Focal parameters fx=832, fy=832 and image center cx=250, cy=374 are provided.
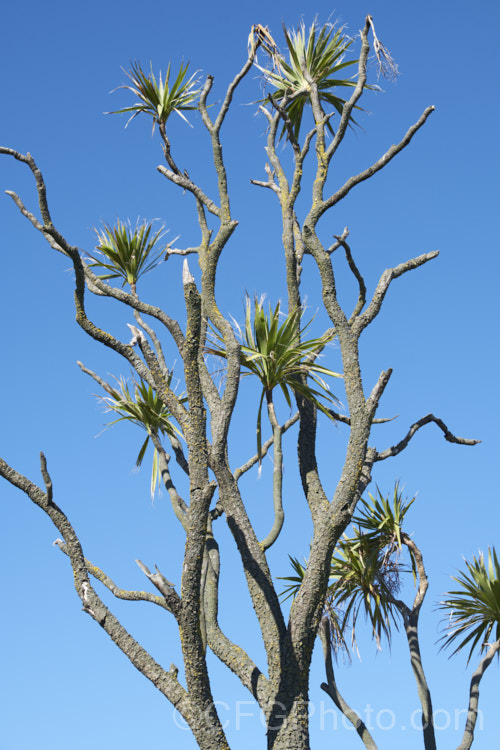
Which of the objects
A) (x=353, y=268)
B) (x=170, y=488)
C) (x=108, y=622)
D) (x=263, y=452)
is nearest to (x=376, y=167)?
(x=353, y=268)

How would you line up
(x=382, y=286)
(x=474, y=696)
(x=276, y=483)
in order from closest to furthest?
(x=276, y=483), (x=382, y=286), (x=474, y=696)

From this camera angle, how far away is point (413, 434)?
24.1 ft

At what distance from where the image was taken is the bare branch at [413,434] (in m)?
7.22

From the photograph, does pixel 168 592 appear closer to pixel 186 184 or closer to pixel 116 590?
pixel 116 590

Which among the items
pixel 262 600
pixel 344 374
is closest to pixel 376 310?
pixel 344 374

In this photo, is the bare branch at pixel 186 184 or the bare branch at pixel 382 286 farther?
the bare branch at pixel 186 184

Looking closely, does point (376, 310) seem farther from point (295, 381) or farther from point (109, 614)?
point (109, 614)

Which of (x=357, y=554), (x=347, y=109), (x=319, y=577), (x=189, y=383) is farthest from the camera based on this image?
(x=357, y=554)

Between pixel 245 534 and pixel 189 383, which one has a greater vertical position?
pixel 189 383

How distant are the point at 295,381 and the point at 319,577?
1.56 m

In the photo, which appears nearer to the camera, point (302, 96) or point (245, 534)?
point (245, 534)

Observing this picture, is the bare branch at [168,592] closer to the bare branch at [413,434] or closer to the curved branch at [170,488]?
the curved branch at [170,488]

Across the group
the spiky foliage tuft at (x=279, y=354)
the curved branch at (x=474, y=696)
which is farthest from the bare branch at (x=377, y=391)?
the curved branch at (x=474, y=696)

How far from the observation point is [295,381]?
6.61m
